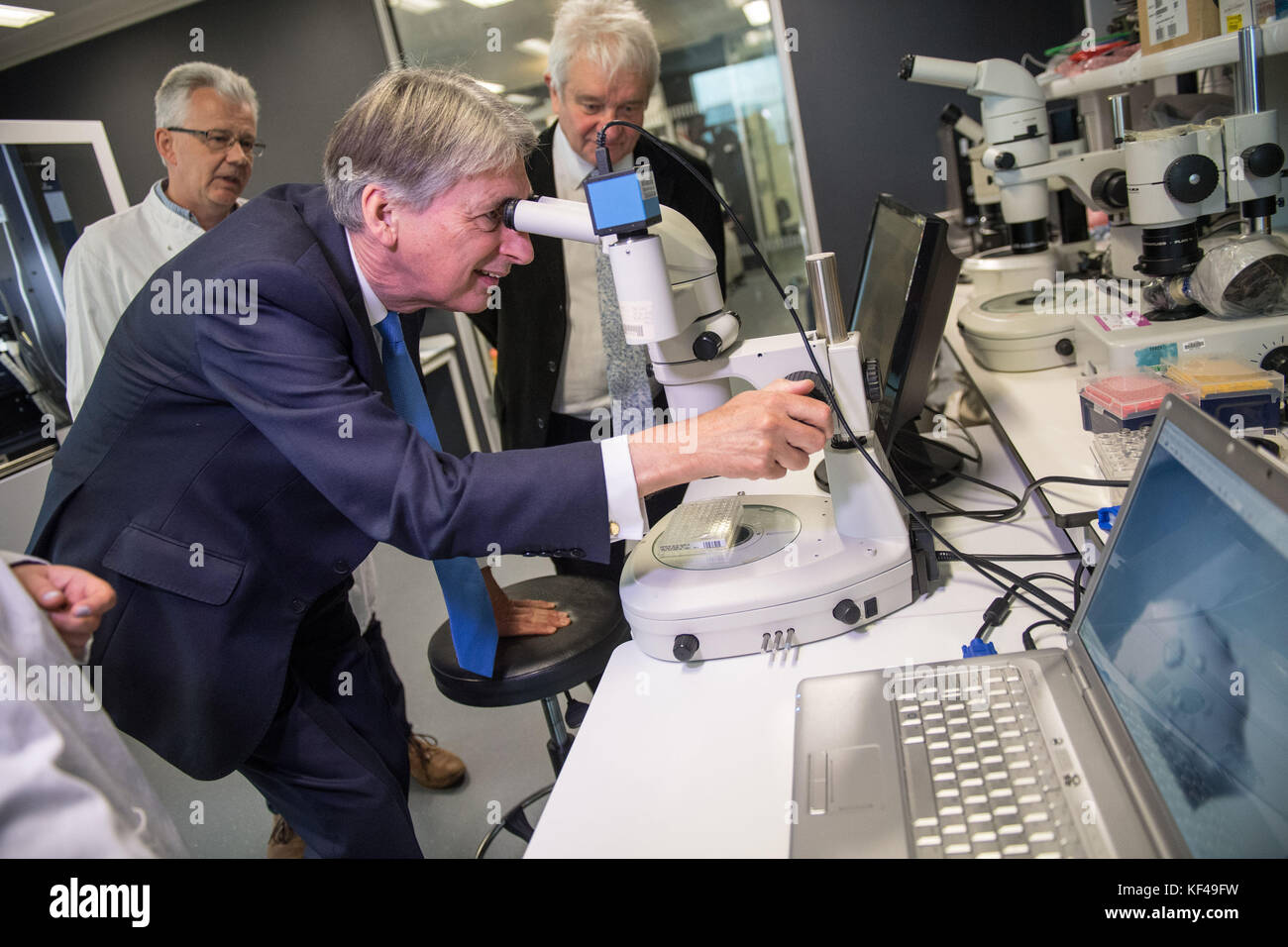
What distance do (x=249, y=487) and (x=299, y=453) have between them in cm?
18

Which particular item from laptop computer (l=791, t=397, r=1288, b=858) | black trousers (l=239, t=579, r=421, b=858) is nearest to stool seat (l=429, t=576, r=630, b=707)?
black trousers (l=239, t=579, r=421, b=858)

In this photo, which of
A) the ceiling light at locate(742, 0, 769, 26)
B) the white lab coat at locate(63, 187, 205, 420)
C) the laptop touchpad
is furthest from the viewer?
the ceiling light at locate(742, 0, 769, 26)

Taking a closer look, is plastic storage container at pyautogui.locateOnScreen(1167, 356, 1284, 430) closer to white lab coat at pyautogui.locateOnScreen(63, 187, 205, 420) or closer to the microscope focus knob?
the microscope focus knob

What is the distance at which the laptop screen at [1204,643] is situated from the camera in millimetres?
570

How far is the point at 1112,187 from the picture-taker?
1.76m

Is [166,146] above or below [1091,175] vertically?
above

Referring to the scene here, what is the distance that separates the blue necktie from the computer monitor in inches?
26.2

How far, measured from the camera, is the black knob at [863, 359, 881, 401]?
1.09 meters

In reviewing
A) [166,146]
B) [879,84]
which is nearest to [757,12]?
[879,84]

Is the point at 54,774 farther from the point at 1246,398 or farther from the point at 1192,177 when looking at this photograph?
the point at 1192,177

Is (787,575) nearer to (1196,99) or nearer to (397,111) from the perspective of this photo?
(397,111)

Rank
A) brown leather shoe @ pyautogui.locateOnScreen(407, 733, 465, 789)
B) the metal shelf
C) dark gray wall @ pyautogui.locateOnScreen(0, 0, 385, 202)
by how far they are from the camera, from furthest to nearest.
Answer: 1. dark gray wall @ pyautogui.locateOnScreen(0, 0, 385, 202)
2. brown leather shoe @ pyautogui.locateOnScreen(407, 733, 465, 789)
3. the metal shelf
